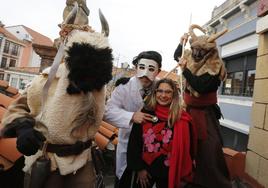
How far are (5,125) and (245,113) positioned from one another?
1068cm

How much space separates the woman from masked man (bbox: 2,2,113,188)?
648mm

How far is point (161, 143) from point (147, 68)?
27.5 inches

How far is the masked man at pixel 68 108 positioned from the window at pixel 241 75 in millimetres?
9737

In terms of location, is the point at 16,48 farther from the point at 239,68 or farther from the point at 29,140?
the point at 29,140

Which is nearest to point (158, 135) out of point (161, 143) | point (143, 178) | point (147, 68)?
point (161, 143)

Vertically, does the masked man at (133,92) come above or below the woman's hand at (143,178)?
above

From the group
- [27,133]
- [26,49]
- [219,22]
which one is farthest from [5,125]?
[26,49]

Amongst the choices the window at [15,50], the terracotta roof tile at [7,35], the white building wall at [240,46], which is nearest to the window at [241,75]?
the white building wall at [240,46]

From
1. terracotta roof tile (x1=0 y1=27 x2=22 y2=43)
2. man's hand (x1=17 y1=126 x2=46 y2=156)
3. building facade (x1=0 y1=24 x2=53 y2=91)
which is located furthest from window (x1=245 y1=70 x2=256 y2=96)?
terracotta roof tile (x1=0 y1=27 x2=22 y2=43)

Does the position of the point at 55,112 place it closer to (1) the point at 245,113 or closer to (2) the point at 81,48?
(2) the point at 81,48

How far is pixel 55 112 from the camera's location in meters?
1.95

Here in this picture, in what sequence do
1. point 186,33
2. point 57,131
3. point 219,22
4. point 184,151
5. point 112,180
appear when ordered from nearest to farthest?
1. point 57,131
2. point 184,151
3. point 186,33
4. point 112,180
5. point 219,22

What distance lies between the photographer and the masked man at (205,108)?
9.34 ft

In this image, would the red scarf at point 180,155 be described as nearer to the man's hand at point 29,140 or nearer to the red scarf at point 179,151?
the red scarf at point 179,151
